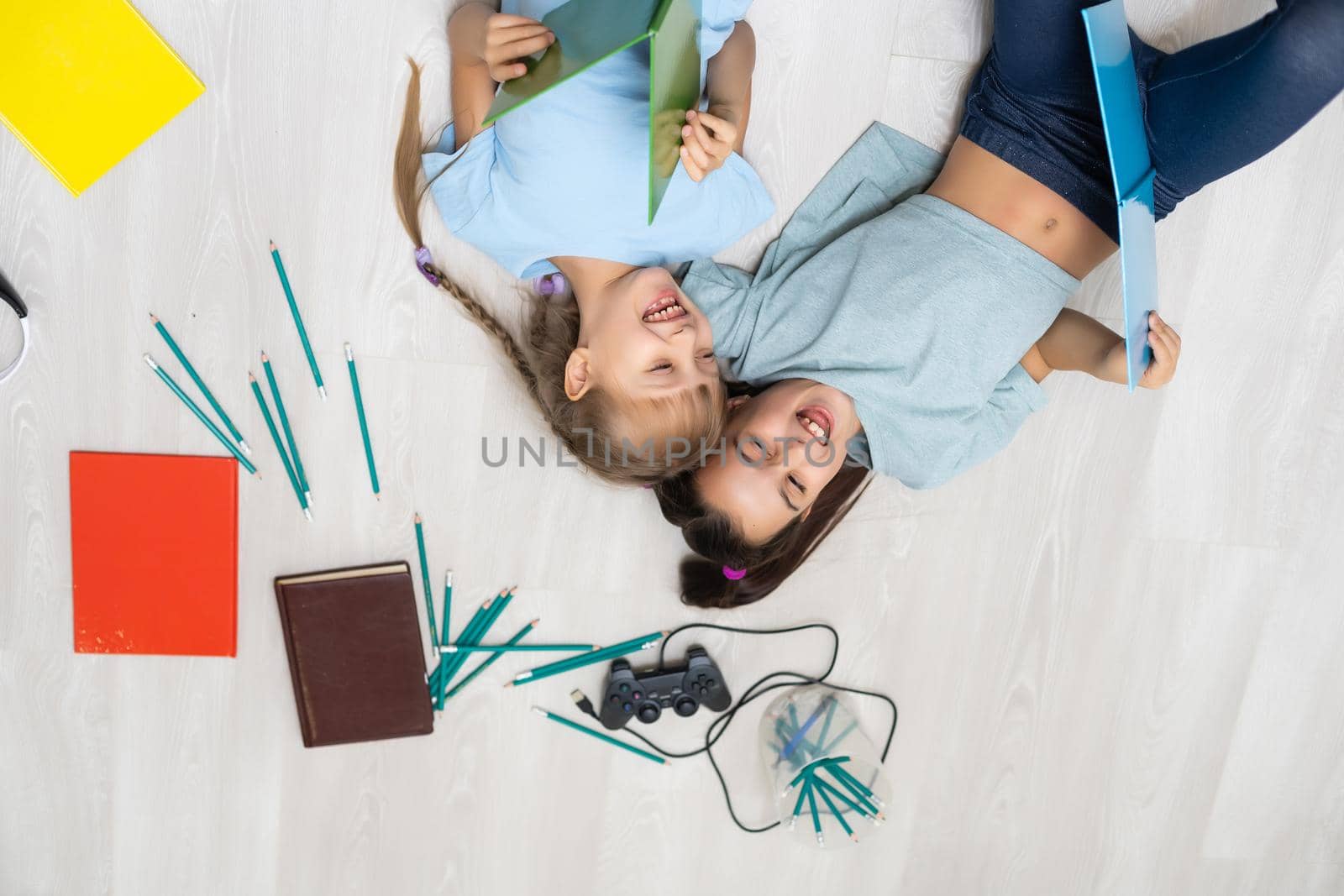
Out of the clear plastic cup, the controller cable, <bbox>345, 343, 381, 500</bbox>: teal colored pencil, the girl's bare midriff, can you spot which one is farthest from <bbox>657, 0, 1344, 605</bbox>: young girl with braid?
<bbox>345, 343, 381, 500</bbox>: teal colored pencil

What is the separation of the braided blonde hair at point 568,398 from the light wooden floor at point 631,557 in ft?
0.11

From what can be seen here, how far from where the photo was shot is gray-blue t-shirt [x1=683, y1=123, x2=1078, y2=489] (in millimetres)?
1019

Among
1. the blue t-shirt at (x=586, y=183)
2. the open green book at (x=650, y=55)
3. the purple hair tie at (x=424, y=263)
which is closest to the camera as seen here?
the open green book at (x=650, y=55)

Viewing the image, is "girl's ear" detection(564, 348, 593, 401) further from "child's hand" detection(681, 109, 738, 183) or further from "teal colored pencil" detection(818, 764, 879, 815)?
"teal colored pencil" detection(818, 764, 879, 815)

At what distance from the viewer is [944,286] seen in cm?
102

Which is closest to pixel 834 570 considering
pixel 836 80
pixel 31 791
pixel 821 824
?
pixel 821 824

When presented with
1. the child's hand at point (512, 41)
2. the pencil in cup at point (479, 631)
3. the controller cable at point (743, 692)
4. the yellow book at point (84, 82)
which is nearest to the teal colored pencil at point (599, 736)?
the controller cable at point (743, 692)

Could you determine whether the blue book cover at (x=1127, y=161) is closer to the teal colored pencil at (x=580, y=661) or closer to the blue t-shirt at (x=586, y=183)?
the blue t-shirt at (x=586, y=183)

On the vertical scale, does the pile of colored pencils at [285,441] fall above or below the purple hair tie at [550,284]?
below

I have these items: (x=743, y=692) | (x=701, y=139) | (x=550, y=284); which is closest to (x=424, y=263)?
(x=550, y=284)

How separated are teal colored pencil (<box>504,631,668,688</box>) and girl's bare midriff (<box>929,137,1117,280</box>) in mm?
708

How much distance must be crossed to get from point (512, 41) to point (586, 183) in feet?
0.56

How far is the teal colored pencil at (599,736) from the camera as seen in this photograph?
1161mm

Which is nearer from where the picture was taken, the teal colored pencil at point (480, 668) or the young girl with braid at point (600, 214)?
the young girl with braid at point (600, 214)
